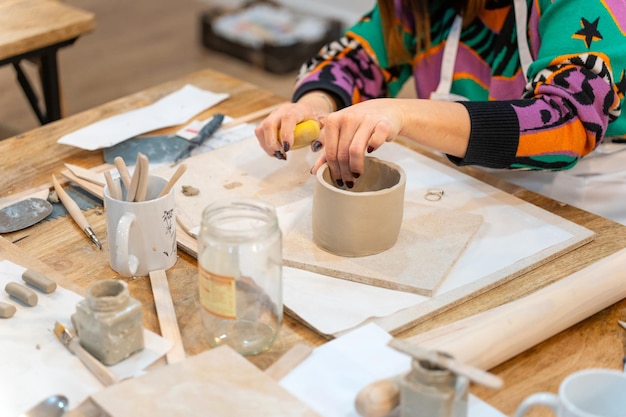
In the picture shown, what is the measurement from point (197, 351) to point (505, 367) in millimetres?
356

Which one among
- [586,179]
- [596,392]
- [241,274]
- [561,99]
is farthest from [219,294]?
[586,179]

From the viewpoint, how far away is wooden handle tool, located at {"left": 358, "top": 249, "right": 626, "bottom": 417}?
0.88 m

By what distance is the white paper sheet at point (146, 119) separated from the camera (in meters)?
1.43

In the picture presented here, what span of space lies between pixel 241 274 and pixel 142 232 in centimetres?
21

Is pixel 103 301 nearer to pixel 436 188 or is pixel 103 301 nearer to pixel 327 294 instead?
pixel 327 294

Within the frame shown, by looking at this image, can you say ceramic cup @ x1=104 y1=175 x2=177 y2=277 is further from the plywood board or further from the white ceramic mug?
the white ceramic mug

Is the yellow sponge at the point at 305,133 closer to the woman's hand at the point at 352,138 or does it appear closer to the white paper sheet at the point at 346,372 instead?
the woman's hand at the point at 352,138

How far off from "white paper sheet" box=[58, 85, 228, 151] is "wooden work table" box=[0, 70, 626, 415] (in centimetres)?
3

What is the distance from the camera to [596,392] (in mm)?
771

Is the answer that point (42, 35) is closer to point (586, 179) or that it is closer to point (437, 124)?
point (437, 124)

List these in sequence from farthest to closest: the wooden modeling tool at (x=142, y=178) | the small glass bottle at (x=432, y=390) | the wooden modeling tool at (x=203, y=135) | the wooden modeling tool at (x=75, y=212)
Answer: the wooden modeling tool at (x=203, y=135), the wooden modeling tool at (x=75, y=212), the wooden modeling tool at (x=142, y=178), the small glass bottle at (x=432, y=390)

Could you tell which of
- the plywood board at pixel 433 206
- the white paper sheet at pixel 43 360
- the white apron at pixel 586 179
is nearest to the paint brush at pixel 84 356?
the white paper sheet at pixel 43 360

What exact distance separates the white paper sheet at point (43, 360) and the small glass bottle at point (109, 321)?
0.02 meters

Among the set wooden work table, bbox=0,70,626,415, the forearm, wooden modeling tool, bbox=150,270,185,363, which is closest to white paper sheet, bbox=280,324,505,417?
wooden work table, bbox=0,70,626,415
